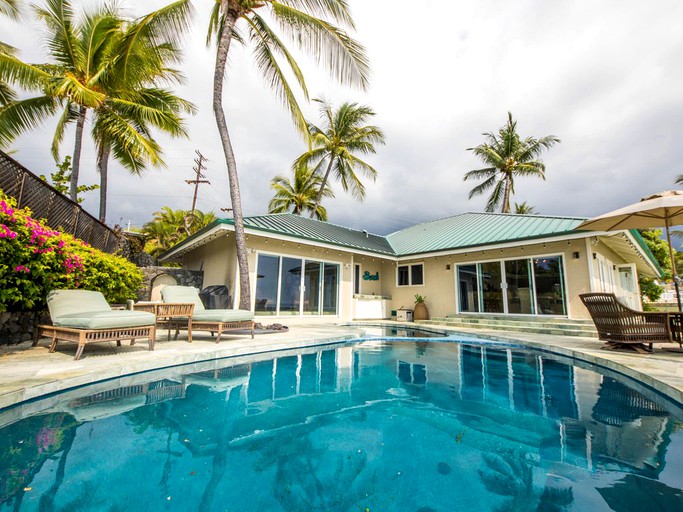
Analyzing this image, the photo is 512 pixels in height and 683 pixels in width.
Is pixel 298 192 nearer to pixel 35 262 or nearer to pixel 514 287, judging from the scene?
pixel 514 287

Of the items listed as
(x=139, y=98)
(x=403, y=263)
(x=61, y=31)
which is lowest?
(x=403, y=263)

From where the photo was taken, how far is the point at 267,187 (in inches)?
909

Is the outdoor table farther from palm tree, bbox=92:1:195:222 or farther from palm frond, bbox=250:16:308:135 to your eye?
palm tree, bbox=92:1:195:222

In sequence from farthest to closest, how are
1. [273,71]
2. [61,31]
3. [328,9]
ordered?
[61,31] < [273,71] < [328,9]

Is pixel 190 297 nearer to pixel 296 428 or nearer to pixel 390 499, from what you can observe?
pixel 296 428

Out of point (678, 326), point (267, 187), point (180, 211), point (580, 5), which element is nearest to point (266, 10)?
point (580, 5)

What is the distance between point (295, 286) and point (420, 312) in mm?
5377

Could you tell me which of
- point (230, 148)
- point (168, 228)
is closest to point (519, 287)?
point (230, 148)

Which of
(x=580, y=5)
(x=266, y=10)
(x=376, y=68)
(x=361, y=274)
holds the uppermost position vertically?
(x=266, y=10)

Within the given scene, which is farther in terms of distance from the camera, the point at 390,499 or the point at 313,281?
the point at 313,281

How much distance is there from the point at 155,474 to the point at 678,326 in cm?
781

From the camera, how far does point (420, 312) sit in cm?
1231

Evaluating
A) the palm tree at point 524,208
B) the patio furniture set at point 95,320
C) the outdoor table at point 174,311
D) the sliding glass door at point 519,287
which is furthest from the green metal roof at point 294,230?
the palm tree at point 524,208

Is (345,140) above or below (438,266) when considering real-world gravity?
above
